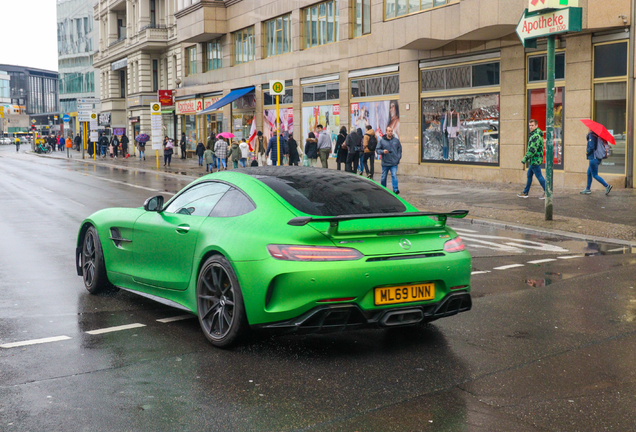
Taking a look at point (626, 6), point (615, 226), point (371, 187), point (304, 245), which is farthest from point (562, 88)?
point (304, 245)

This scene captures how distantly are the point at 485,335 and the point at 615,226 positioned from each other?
818cm

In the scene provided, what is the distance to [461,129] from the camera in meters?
25.0

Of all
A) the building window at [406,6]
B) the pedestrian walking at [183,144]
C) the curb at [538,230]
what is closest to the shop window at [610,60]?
the building window at [406,6]

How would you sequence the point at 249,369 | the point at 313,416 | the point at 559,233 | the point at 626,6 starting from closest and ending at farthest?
1. the point at 313,416
2. the point at 249,369
3. the point at 559,233
4. the point at 626,6

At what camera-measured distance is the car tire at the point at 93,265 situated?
7.69 metres

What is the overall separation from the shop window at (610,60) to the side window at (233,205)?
1598cm

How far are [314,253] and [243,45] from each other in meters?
36.9

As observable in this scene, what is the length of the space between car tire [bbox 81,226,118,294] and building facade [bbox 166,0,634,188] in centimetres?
1532

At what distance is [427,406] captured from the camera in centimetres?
448

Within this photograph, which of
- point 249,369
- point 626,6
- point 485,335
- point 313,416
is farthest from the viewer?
point 626,6

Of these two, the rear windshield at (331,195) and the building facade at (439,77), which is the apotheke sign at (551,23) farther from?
the rear windshield at (331,195)

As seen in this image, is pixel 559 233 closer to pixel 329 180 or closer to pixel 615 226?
pixel 615 226

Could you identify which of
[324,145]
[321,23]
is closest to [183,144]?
[321,23]

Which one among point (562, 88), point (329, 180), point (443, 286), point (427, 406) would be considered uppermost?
point (562, 88)
